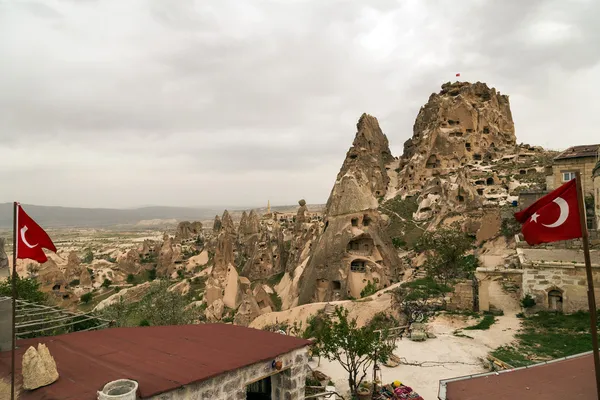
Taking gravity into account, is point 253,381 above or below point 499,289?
above

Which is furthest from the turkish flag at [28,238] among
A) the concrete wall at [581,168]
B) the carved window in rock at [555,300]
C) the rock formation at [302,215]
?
the rock formation at [302,215]

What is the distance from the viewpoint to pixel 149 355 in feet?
22.9

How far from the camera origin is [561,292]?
1744 cm

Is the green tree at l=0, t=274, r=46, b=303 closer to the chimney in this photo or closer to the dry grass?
the chimney

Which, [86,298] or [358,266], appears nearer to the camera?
[358,266]

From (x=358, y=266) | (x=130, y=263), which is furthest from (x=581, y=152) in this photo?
(x=130, y=263)

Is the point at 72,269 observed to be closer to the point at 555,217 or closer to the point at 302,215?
the point at 302,215

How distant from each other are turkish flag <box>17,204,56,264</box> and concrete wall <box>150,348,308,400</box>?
3.64 m

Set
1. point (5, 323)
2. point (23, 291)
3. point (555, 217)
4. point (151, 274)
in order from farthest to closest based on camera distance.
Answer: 1. point (151, 274)
2. point (23, 291)
3. point (5, 323)
4. point (555, 217)

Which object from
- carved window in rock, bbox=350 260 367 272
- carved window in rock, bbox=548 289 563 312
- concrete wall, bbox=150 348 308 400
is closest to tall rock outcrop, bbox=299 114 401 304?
carved window in rock, bbox=350 260 367 272

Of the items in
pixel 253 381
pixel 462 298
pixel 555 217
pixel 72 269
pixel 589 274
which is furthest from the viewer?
pixel 72 269

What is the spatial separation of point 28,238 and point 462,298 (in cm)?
2006

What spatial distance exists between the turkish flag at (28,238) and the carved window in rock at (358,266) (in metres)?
22.9

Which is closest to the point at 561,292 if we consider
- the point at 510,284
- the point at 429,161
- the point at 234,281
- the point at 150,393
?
the point at 510,284
